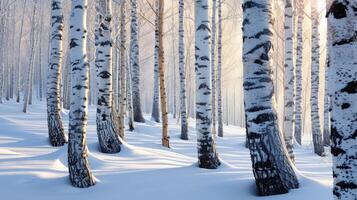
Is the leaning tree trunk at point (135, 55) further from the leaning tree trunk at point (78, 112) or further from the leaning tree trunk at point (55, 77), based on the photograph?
the leaning tree trunk at point (78, 112)

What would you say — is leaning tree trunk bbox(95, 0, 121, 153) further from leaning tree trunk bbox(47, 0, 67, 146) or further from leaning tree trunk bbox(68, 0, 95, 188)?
leaning tree trunk bbox(68, 0, 95, 188)

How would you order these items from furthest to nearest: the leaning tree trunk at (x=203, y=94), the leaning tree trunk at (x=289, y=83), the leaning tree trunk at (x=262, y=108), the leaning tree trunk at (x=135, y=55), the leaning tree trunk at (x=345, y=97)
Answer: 1. the leaning tree trunk at (x=135, y=55)
2. the leaning tree trunk at (x=289, y=83)
3. the leaning tree trunk at (x=203, y=94)
4. the leaning tree trunk at (x=262, y=108)
5. the leaning tree trunk at (x=345, y=97)

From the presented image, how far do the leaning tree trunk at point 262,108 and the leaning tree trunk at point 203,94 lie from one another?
8.30ft

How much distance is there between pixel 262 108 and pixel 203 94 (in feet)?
8.86

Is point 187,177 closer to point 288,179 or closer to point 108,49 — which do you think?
point 288,179

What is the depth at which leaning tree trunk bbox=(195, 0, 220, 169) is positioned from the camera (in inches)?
285

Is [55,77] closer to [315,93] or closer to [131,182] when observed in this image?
[131,182]

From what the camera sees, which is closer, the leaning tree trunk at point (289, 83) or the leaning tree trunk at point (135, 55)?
the leaning tree trunk at point (289, 83)

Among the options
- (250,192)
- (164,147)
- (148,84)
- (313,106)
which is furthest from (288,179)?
(148,84)

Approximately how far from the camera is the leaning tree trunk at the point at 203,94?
285 inches

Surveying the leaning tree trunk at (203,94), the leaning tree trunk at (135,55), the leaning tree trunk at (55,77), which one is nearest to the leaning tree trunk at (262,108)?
the leaning tree trunk at (203,94)

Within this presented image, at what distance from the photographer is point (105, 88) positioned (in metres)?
8.84

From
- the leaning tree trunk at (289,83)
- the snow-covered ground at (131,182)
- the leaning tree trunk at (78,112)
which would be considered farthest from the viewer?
the leaning tree trunk at (289,83)

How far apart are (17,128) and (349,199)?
12.3m
